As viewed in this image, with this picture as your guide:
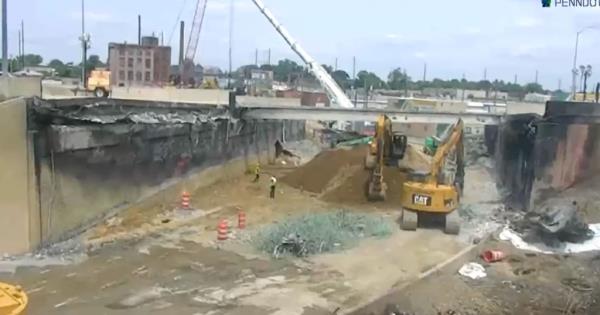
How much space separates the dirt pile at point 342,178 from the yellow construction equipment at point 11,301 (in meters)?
20.8

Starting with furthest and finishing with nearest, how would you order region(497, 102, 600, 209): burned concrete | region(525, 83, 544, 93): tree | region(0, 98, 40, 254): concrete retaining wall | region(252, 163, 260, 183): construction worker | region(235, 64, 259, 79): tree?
region(235, 64, 259, 79): tree, region(525, 83, 544, 93): tree, region(252, 163, 260, 183): construction worker, region(497, 102, 600, 209): burned concrete, region(0, 98, 40, 254): concrete retaining wall

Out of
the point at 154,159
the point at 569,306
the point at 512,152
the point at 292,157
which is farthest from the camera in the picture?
the point at 292,157

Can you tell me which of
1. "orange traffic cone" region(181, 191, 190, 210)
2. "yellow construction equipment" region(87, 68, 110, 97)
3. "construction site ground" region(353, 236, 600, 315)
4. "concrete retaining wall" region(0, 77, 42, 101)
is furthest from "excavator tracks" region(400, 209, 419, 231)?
"yellow construction equipment" region(87, 68, 110, 97)

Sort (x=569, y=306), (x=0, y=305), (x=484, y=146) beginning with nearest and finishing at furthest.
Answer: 1. (x=0, y=305)
2. (x=569, y=306)
3. (x=484, y=146)

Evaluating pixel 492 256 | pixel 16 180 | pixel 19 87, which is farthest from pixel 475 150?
pixel 16 180

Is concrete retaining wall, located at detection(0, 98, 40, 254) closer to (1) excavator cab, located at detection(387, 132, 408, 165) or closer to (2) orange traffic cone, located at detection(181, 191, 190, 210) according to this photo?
(2) orange traffic cone, located at detection(181, 191, 190, 210)

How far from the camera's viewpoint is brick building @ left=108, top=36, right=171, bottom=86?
240 ft

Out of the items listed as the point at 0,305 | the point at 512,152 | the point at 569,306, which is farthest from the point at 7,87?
the point at 512,152

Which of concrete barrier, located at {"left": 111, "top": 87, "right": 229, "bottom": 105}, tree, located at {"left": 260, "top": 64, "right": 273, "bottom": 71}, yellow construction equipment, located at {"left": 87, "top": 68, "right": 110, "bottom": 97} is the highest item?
tree, located at {"left": 260, "top": 64, "right": 273, "bottom": 71}

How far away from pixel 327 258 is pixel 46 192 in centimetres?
752

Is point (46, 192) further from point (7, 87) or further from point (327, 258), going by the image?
point (327, 258)

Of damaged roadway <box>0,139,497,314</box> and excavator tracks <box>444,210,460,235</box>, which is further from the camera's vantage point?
excavator tracks <box>444,210,460,235</box>

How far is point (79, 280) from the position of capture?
49.3 feet

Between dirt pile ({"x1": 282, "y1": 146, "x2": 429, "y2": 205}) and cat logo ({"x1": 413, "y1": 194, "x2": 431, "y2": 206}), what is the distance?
5.48 m
